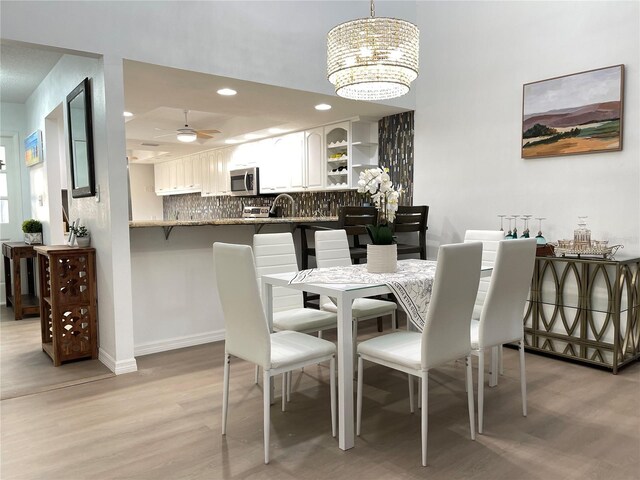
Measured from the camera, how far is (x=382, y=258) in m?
2.79

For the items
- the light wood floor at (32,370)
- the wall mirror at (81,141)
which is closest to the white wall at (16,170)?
the light wood floor at (32,370)

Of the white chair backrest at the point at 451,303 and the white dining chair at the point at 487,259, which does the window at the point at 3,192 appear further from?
the white chair backrest at the point at 451,303

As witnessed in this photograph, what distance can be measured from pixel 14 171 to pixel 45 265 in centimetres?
286

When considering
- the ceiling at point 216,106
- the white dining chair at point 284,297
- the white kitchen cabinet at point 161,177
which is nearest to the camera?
→ the white dining chair at point 284,297

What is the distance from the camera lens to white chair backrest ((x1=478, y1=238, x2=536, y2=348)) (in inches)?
90.7

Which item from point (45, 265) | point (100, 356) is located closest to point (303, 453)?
point (100, 356)

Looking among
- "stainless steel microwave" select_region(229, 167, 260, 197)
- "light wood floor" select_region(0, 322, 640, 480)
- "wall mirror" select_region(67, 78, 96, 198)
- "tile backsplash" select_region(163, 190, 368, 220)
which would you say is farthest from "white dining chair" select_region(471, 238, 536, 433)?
"stainless steel microwave" select_region(229, 167, 260, 197)

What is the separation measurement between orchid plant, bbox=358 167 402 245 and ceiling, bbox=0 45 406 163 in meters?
1.60

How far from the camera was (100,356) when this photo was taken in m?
3.50

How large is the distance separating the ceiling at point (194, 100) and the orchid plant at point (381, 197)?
5.24ft

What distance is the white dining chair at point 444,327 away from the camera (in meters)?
2.03

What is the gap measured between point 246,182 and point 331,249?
3.62 m

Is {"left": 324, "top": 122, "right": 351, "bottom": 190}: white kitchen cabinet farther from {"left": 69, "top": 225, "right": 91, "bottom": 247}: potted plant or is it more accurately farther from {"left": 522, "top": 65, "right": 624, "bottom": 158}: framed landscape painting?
{"left": 69, "top": 225, "right": 91, "bottom": 247}: potted plant

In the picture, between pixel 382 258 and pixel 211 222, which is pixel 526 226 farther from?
pixel 211 222
